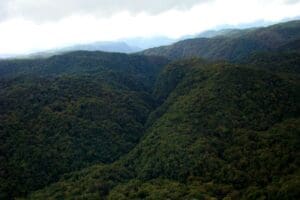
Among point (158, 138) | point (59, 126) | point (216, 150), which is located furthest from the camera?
point (59, 126)

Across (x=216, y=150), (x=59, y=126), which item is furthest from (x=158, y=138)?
(x=59, y=126)

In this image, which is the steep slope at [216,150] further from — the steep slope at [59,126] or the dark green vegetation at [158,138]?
the steep slope at [59,126]

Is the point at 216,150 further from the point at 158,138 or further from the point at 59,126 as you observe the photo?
the point at 59,126

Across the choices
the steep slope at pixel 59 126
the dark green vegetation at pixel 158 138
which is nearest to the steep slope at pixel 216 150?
the dark green vegetation at pixel 158 138

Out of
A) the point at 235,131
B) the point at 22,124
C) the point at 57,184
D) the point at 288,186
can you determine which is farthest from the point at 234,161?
the point at 22,124

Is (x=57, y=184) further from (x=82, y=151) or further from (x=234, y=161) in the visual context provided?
(x=234, y=161)

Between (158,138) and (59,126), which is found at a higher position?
(59,126)

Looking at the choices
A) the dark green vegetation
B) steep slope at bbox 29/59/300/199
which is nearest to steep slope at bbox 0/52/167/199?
the dark green vegetation
